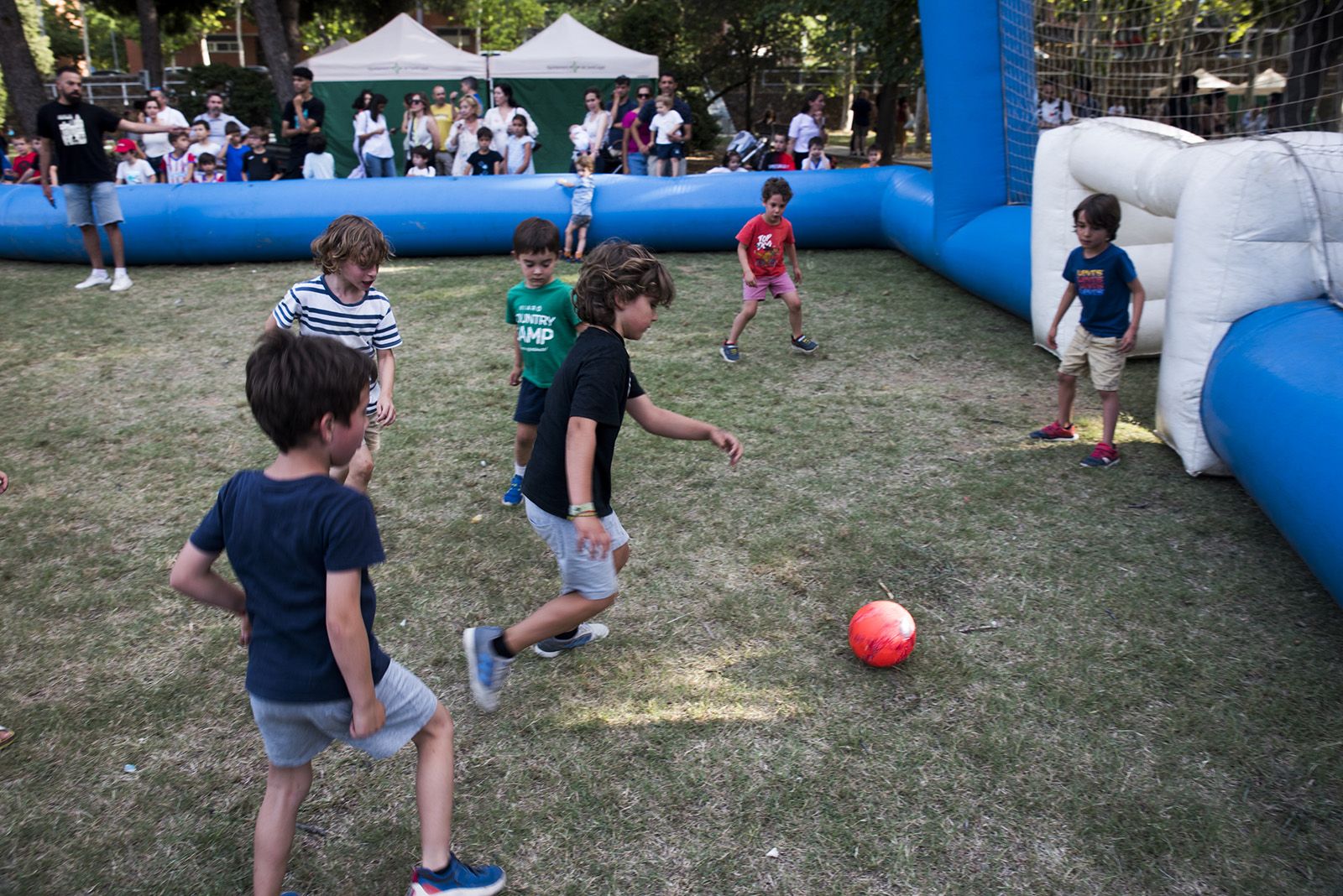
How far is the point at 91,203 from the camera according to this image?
9469 mm

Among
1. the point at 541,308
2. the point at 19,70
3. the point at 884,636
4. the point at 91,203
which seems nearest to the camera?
the point at 884,636

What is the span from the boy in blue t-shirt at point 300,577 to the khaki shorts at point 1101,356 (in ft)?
14.4

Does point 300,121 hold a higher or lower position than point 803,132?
higher

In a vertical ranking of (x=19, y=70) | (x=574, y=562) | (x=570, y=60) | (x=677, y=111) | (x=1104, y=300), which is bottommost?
(x=574, y=562)

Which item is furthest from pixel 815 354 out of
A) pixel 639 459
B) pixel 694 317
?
pixel 639 459

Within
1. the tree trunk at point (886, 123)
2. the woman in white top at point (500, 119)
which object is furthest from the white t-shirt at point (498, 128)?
the tree trunk at point (886, 123)

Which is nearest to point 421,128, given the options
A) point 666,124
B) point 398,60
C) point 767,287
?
point 666,124

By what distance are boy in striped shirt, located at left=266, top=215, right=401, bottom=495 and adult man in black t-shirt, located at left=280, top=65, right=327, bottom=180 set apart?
33.6ft

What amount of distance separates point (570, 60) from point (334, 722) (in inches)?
821

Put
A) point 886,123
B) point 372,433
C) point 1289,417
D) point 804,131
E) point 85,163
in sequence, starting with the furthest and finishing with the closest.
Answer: point 886,123 → point 804,131 → point 85,163 → point 372,433 → point 1289,417

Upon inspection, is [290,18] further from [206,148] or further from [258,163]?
[258,163]

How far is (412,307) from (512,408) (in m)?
3.10

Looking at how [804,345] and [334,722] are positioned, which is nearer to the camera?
[334,722]

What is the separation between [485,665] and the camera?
337cm
